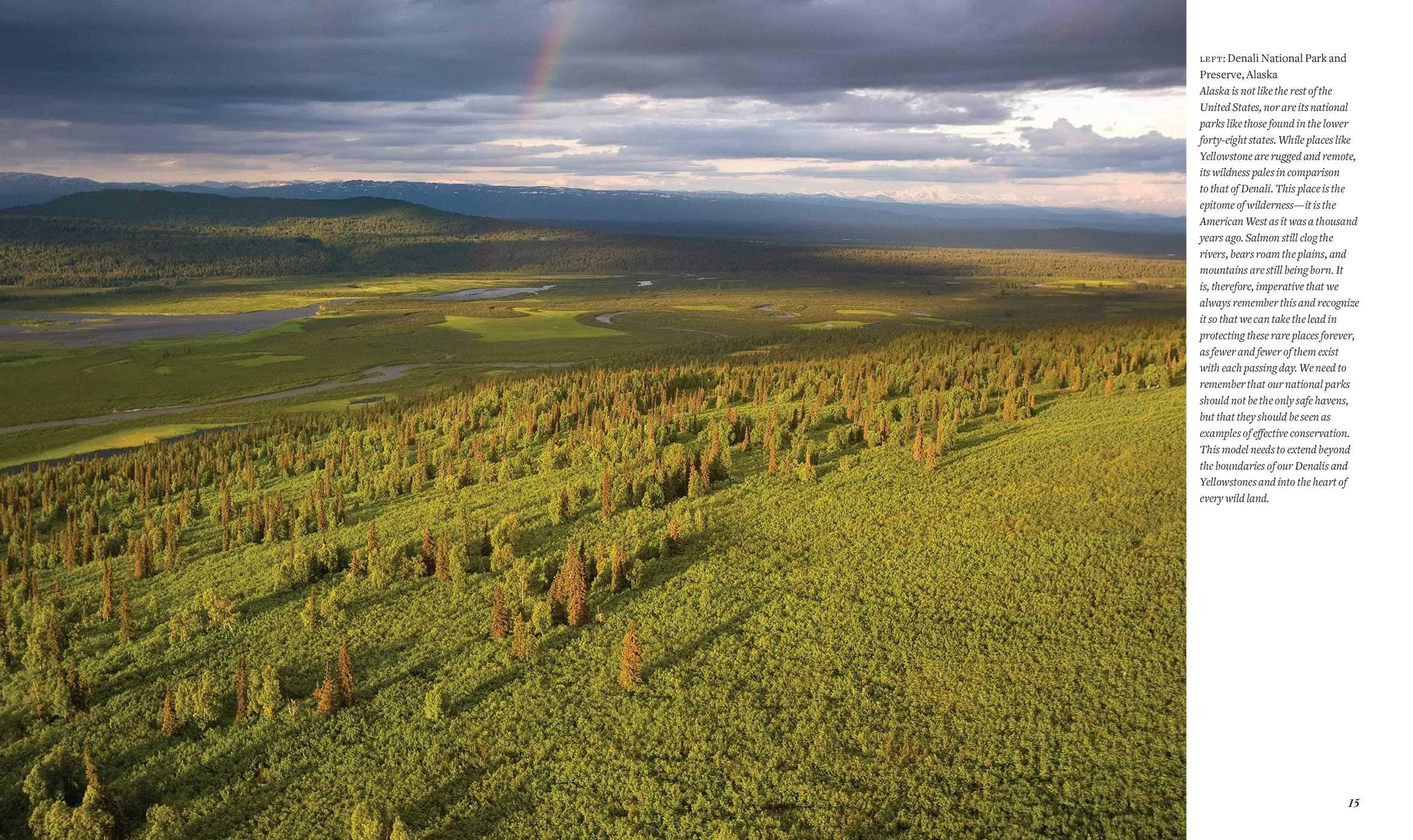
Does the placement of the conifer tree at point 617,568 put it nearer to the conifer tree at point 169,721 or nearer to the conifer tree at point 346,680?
the conifer tree at point 346,680

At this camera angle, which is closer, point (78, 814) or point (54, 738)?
point (78, 814)

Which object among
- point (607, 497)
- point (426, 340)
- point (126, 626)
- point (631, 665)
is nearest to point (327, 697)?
point (631, 665)

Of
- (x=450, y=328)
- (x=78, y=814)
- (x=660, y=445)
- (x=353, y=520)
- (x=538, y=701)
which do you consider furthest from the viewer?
(x=450, y=328)

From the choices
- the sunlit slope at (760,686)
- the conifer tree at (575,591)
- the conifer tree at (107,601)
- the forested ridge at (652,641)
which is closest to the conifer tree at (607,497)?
the forested ridge at (652,641)

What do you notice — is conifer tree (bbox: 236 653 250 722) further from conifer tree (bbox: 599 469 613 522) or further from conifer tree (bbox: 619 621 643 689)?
conifer tree (bbox: 599 469 613 522)

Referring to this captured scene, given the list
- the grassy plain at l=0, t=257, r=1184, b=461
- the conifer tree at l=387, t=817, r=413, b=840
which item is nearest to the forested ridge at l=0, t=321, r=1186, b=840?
the conifer tree at l=387, t=817, r=413, b=840
